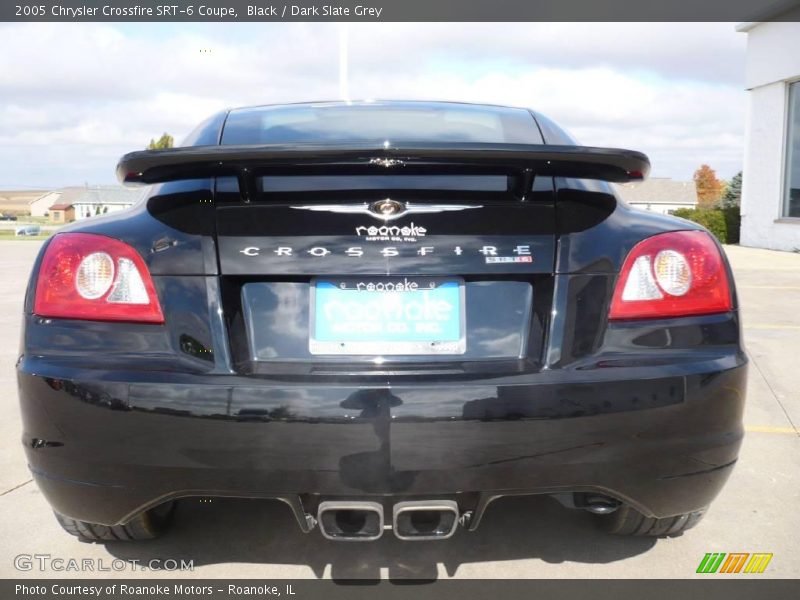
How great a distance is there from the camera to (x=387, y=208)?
6.82ft

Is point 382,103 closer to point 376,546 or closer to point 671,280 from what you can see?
point 671,280

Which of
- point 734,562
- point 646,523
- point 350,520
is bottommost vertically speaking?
point 734,562

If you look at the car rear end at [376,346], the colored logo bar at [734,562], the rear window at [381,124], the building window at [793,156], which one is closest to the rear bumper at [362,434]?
the car rear end at [376,346]

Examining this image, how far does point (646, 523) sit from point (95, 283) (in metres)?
1.89

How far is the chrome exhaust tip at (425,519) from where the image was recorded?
200 centimetres

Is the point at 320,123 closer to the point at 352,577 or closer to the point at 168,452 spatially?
the point at 168,452

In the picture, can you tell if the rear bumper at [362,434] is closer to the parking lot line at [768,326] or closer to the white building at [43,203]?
the parking lot line at [768,326]

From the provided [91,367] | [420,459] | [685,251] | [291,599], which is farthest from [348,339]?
[685,251]

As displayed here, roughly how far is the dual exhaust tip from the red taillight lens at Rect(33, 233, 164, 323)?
2.31 feet

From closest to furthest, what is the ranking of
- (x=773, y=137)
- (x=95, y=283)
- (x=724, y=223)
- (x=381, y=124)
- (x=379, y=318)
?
(x=379, y=318) < (x=95, y=283) < (x=381, y=124) < (x=773, y=137) < (x=724, y=223)

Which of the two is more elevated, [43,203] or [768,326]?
[768,326]

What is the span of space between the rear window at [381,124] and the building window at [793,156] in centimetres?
1747

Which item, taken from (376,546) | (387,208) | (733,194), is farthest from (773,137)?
(387,208)
